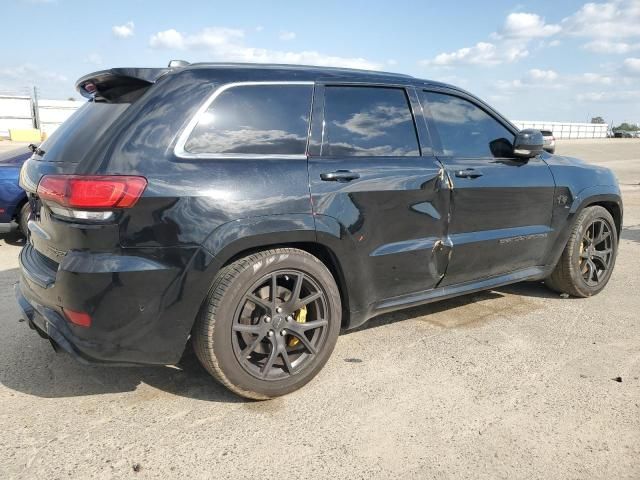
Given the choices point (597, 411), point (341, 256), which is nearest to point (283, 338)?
point (341, 256)

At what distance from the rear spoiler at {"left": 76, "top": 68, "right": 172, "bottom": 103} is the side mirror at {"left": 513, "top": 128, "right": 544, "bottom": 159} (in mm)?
2623

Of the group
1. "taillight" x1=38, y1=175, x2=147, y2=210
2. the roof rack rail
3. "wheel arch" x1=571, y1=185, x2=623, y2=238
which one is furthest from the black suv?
"wheel arch" x1=571, y1=185, x2=623, y2=238

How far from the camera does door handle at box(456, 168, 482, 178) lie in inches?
142

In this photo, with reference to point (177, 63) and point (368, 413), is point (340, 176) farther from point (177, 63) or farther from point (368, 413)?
point (368, 413)

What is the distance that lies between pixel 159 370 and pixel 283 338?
0.89 meters

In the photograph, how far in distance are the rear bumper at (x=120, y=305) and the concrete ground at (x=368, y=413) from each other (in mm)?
389

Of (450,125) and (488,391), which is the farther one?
(450,125)

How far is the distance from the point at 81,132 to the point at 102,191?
622 mm

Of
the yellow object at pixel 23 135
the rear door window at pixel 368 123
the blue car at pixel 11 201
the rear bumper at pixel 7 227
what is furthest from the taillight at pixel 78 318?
the yellow object at pixel 23 135

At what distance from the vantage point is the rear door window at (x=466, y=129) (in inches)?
145

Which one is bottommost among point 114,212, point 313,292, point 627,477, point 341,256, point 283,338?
point 627,477

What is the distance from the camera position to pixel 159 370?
3.25 metres

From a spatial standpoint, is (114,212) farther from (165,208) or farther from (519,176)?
(519,176)

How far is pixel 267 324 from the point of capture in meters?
2.87
